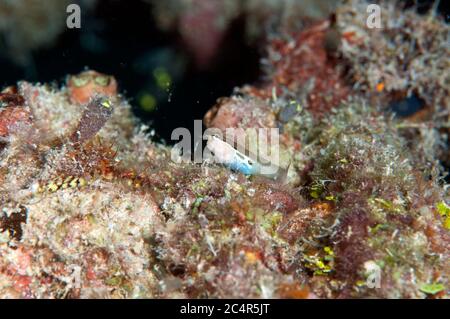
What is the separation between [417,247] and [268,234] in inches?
39.8

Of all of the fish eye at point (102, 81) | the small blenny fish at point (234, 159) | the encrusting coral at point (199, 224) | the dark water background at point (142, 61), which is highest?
the dark water background at point (142, 61)

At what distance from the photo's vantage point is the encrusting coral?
8.08 ft

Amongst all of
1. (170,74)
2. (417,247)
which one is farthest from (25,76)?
(417,247)

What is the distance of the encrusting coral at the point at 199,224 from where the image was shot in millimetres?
2463

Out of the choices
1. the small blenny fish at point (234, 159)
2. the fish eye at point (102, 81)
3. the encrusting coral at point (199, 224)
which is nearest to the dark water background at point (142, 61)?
the fish eye at point (102, 81)

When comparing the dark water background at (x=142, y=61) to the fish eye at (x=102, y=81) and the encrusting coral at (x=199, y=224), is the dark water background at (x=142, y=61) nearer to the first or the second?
the fish eye at (x=102, y=81)

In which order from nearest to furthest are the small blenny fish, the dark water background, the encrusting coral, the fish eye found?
1. the encrusting coral
2. the small blenny fish
3. the fish eye
4. the dark water background

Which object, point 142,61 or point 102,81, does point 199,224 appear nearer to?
point 102,81

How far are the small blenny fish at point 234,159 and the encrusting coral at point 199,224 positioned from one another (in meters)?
0.20

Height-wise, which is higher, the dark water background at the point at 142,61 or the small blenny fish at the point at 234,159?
the dark water background at the point at 142,61

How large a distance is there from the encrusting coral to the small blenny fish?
0.67 feet

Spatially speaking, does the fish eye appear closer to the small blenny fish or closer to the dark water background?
the dark water background

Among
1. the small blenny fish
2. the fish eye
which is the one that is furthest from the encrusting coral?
the fish eye

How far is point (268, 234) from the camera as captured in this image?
275 centimetres
